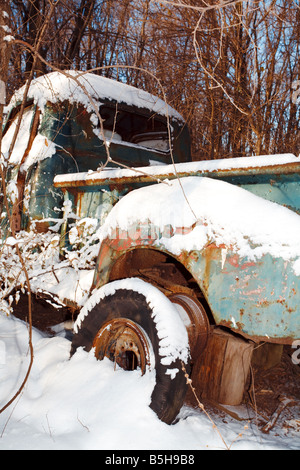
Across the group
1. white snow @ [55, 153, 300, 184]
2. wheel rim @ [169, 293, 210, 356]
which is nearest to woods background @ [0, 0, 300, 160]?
white snow @ [55, 153, 300, 184]

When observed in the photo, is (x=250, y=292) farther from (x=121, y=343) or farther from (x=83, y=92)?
(x=83, y=92)

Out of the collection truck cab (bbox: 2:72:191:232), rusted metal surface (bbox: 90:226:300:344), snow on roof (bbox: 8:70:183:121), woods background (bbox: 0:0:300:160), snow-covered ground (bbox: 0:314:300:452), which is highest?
woods background (bbox: 0:0:300:160)

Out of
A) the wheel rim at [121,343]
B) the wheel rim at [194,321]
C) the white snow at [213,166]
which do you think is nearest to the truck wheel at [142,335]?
the wheel rim at [121,343]

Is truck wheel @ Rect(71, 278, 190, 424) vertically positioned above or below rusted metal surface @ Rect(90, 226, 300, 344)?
below

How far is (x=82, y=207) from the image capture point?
9.41 feet

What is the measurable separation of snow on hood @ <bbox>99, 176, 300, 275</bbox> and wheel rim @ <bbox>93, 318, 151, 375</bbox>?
455 mm

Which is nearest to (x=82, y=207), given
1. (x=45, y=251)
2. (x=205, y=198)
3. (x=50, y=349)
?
(x=45, y=251)

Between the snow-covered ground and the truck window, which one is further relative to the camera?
the truck window

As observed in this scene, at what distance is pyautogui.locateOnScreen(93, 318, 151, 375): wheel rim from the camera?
6.28 feet

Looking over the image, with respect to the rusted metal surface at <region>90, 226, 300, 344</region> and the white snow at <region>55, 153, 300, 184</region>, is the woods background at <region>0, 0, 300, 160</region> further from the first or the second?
the rusted metal surface at <region>90, 226, 300, 344</region>

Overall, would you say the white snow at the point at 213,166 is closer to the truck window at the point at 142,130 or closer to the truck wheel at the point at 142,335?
the truck wheel at the point at 142,335

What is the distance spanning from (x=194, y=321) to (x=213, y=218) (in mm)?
569

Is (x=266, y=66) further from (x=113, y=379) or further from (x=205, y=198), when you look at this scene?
(x=113, y=379)

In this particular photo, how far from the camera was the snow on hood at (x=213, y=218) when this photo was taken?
1.61 metres
